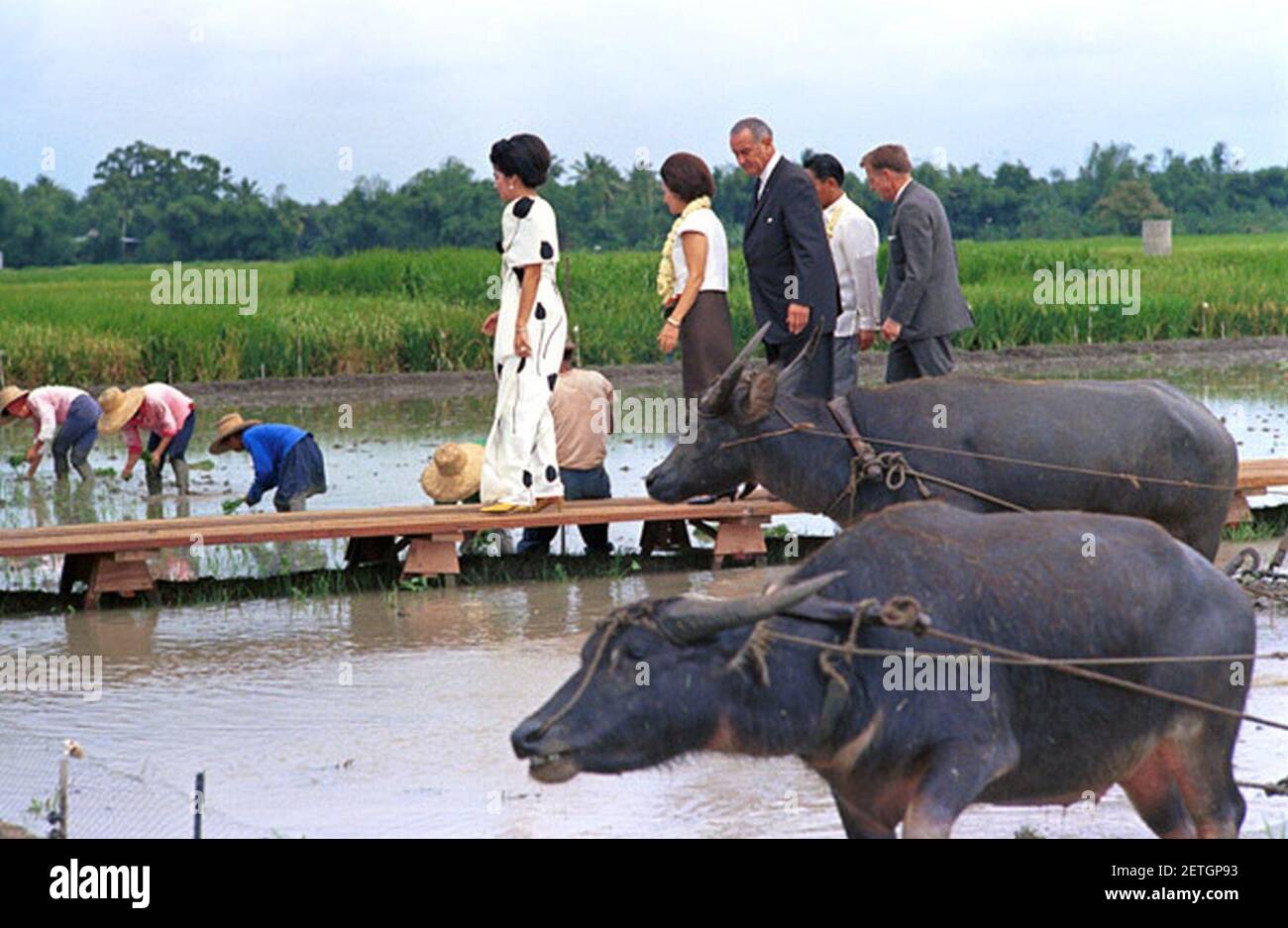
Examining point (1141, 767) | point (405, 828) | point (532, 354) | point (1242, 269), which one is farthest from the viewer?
point (1242, 269)

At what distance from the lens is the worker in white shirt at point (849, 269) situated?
368 inches

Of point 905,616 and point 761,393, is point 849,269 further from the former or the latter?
point 905,616

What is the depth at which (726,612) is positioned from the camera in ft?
13.6

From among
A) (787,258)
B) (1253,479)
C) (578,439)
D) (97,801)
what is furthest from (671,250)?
(97,801)

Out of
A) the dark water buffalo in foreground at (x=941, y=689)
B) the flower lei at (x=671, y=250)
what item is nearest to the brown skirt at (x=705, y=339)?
the flower lei at (x=671, y=250)

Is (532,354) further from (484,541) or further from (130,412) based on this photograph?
(130,412)

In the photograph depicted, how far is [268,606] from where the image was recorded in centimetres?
943

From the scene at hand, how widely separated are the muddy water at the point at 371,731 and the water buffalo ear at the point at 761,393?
3.56ft

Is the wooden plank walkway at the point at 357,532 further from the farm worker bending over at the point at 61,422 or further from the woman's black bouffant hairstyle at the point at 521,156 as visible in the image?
the farm worker bending over at the point at 61,422

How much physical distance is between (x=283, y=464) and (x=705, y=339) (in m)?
2.91

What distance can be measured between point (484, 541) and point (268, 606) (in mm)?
1494

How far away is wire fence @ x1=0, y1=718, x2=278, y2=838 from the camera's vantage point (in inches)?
228
